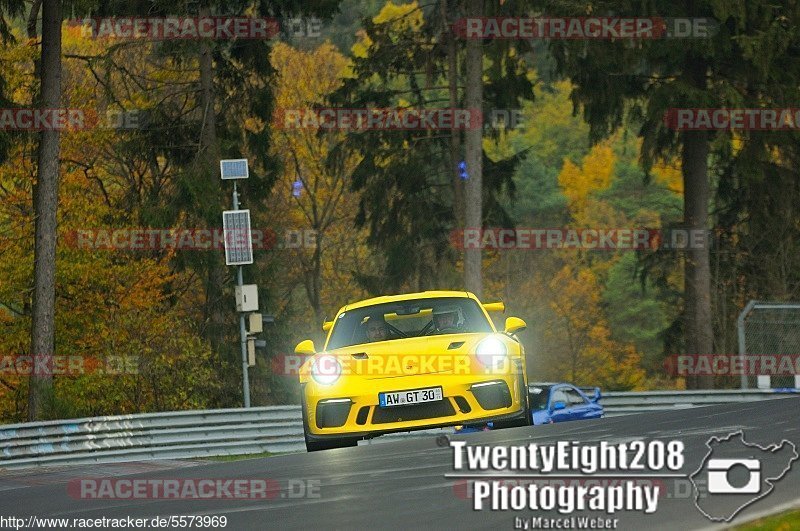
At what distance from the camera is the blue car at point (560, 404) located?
81.6ft

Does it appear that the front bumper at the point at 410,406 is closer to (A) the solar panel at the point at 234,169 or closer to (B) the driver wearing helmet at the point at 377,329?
(B) the driver wearing helmet at the point at 377,329

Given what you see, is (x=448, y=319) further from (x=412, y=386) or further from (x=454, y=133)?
(x=454, y=133)

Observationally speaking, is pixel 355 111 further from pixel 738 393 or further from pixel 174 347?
pixel 738 393

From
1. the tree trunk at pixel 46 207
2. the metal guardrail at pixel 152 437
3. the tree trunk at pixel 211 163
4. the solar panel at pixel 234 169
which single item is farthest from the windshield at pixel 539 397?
the tree trunk at pixel 211 163

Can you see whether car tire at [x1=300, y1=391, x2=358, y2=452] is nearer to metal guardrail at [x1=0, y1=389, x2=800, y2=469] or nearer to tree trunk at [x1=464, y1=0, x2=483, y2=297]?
metal guardrail at [x1=0, y1=389, x2=800, y2=469]

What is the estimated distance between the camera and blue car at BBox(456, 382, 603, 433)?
81.6 feet

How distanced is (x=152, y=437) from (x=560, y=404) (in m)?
6.94

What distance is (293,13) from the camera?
37625mm

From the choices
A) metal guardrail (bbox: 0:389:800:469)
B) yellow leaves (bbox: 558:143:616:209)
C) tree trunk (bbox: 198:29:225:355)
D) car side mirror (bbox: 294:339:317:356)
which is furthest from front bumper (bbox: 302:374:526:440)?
yellow leaves (bbox: 558:143:616:209)

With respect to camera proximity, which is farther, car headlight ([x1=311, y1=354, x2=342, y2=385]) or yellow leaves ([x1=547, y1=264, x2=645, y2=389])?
yellow leaves ([x1=547, y1=264, x2=645, y2=389])

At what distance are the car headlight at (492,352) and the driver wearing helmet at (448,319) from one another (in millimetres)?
832

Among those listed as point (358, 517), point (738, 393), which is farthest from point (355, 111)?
point (358, 517)

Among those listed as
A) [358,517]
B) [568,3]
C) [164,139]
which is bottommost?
[358,517]

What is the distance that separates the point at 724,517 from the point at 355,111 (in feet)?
102
